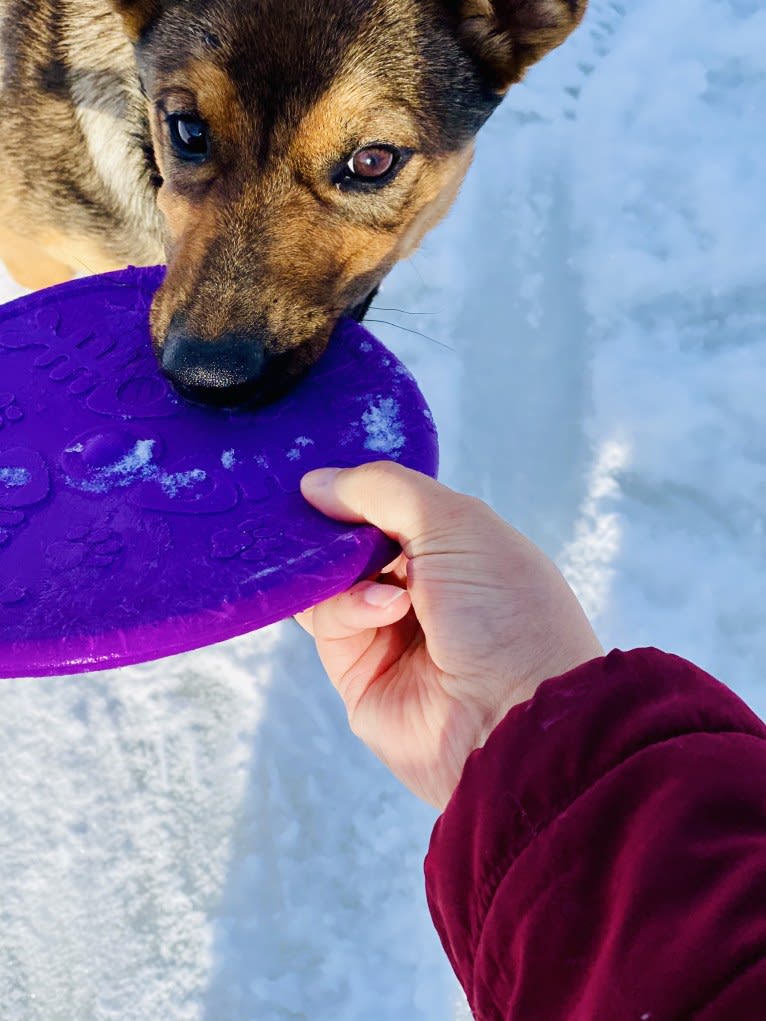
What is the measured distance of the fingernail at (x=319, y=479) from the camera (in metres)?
1.99

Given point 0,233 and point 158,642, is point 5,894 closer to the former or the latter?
point 158,642

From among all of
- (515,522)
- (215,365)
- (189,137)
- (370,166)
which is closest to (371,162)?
(370,166)

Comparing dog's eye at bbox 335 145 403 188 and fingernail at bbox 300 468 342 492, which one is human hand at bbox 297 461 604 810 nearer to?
fingernail at bbox 300 468 342 492

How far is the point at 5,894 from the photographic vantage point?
8.73ft

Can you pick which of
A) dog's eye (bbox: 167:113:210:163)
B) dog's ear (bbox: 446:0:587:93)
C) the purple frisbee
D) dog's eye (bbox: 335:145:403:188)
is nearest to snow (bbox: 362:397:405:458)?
the purple frisbee

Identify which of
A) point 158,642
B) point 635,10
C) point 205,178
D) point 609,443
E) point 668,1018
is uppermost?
point 635,10

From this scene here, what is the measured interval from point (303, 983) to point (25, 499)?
1.71m

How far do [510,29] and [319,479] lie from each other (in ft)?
4.95

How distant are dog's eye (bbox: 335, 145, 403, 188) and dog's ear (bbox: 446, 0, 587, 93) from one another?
0.44 metres

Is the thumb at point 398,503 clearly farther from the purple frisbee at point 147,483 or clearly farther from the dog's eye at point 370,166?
the dog's eye at point 370,166

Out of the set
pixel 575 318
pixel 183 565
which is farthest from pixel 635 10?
pixel 183 565

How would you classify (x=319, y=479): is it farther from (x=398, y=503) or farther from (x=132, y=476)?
(x=132, y=476)

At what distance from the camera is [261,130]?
85.3 inches

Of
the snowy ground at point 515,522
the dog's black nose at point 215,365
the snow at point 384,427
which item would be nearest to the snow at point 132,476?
the dog's black nose at point 215,365
